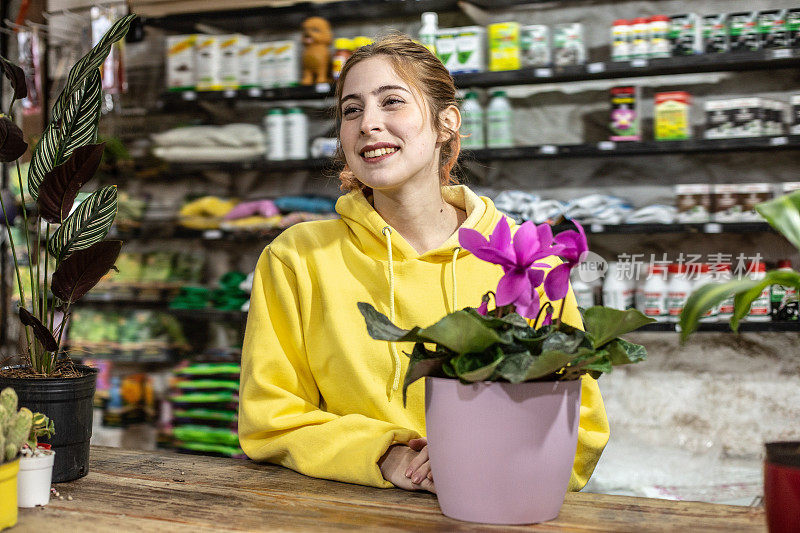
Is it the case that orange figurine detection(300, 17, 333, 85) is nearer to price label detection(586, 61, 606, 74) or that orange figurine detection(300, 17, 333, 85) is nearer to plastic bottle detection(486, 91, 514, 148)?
plastic bottle detection(486, 91, 514, 148)

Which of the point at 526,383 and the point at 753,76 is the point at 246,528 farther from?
the point at 753,76

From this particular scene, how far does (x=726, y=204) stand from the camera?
9.91 ft

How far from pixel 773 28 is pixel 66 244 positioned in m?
2.73

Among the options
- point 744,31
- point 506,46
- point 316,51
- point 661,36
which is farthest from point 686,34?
point 316,51

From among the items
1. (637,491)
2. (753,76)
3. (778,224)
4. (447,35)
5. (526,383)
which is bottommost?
(637,491)

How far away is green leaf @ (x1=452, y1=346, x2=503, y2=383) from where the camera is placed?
0.86 meters

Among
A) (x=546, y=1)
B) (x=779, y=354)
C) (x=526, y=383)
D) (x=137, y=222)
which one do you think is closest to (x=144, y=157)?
(x=137, y=222)

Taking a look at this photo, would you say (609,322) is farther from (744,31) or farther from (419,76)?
(744,31)

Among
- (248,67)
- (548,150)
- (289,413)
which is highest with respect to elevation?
(248,67)

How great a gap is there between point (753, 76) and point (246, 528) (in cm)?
302

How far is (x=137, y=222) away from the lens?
150 inches

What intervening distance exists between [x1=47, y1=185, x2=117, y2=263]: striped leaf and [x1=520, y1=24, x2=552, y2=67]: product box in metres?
2.35

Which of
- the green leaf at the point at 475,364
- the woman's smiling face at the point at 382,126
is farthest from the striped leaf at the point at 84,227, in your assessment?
the green leaf at the point at 475,364

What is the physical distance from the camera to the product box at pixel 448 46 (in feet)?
10.7
